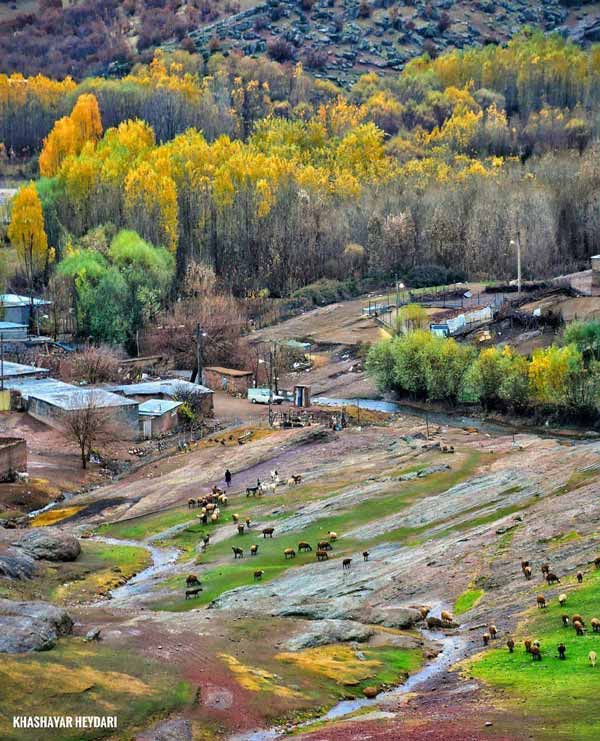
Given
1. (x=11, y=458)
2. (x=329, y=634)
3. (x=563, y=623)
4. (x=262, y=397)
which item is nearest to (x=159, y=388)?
(x=262, y=397)

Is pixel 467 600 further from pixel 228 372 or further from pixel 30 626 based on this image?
pixel 228 372

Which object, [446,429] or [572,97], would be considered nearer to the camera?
[446,429]

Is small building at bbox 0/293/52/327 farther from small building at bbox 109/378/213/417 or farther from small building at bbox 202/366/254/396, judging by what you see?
small building at bbox 109/378/213/417

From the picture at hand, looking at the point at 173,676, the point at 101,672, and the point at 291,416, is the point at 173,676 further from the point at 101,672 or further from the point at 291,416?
the point at 291,416

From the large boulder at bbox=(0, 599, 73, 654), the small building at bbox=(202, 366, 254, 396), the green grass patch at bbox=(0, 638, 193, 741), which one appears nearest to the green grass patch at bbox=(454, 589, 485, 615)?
the green grass patch at bbox=(0, 638, 193, 741)

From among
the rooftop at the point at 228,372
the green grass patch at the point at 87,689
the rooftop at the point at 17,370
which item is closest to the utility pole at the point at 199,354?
the rooftop at the point at 228,372

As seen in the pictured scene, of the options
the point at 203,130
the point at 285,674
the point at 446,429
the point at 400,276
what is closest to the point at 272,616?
the point at 285,674
